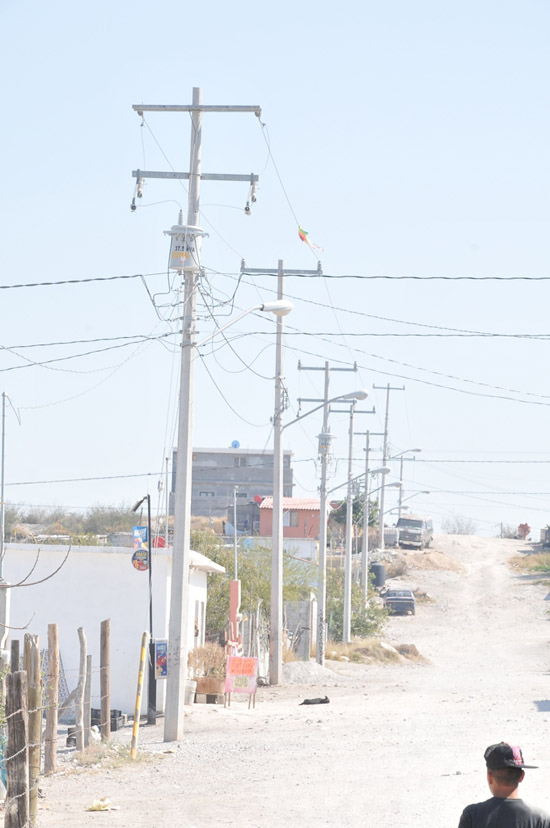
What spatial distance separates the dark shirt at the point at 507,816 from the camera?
5.91 m

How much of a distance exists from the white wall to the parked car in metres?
66.1

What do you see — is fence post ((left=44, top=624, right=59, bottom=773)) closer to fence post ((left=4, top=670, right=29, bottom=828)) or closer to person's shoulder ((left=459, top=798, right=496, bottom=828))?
fence post ((left=4, top=670, right=29, bottom=828))

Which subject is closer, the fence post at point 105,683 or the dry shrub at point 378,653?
the fence post at point 105,683

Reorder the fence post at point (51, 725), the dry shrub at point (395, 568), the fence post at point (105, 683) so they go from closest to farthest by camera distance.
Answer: the fence post at point (51, 725) < the fence post at point (105, 683) < the dry shrub at point (395, 568)

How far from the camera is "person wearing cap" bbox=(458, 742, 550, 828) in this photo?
5918 millimetres

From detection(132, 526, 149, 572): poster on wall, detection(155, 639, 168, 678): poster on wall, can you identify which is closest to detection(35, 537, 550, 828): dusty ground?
detection(155, 639, 168, 678): poster on wall

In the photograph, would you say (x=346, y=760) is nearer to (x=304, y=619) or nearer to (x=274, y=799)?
(x=274, y=799)

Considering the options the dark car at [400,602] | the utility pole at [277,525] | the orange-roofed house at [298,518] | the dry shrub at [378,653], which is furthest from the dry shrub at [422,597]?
the utility pole at [277,525]

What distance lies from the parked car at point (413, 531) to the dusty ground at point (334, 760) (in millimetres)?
52484

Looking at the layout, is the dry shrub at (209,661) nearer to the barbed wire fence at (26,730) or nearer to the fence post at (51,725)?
the barbed wire fence at (26,730)

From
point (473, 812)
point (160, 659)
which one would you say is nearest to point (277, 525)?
point (160, 659)

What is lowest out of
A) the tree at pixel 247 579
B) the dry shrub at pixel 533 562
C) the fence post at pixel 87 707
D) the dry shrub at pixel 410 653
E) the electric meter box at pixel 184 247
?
the dry shrub at pixel 410 653

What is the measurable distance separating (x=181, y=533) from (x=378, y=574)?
2186 inches

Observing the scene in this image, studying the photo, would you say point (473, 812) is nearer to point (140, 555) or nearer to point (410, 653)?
point (140, 555)
